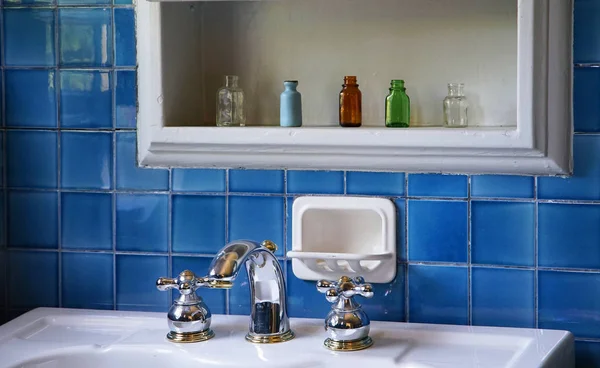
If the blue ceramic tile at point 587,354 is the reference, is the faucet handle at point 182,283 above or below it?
above

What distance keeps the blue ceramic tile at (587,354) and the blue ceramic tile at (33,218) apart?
3.19 feet

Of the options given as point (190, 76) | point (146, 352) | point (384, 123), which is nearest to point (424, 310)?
point (384, 123)

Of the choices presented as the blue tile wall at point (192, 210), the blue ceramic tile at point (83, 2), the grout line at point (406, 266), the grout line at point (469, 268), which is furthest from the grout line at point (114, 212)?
the grout line at point (469, 268)

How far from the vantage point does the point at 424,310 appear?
1689mm

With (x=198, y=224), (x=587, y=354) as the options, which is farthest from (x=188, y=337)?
(x=587, y=354)

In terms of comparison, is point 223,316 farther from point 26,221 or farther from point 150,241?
point 26,221

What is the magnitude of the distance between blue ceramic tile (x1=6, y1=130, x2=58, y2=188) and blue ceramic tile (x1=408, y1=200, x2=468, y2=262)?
2.24 ft

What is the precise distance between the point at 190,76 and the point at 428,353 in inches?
26.3

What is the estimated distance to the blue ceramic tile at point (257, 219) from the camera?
1.74 m

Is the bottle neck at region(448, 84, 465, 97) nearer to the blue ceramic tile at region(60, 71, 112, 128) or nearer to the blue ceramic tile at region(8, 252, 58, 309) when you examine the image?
the blue ceramic tile at region(60, 71, 112, 128)

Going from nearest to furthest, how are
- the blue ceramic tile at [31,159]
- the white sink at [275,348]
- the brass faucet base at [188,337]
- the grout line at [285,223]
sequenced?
the white sink at [275,348], the brass faucet base at [188,337], the grout line at [285,223], the blue ceramic tile at [31,159]

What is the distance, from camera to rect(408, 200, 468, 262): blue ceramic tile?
1.66m

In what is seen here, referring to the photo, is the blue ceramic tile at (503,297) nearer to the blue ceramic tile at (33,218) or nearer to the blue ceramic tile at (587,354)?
the blue ceramic tile at (587,354)

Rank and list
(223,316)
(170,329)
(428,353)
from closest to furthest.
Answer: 1. (428,353)
2. (170,329)
3. (223,316)
